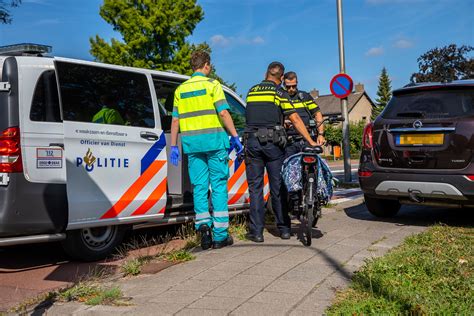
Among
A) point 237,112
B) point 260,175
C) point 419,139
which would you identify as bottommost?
point 260,175

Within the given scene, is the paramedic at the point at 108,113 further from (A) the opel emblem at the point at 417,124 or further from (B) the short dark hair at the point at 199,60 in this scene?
(A) the opel emblem at the point at 417,124

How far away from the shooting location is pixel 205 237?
5.43 meters

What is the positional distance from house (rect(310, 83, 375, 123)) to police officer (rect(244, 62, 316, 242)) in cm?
6329

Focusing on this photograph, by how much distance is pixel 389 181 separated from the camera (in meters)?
6.53

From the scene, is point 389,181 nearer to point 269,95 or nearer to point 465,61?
point 269,95

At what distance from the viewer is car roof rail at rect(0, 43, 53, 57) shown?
16.6 feet

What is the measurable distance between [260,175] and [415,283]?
2.35 metres

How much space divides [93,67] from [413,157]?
384 centimetres

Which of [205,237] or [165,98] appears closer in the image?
[205,237]

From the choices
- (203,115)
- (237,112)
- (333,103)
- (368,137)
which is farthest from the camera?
(333,103)

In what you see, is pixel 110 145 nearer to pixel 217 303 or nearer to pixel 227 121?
pixel 227 121

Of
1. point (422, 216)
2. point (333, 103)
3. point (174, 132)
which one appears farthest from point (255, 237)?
point (333, 103)

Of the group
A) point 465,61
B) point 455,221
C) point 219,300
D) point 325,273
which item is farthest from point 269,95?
point 465,61

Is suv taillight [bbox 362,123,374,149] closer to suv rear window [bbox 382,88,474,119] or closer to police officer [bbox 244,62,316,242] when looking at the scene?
suv rear window [bbox 382,88,474,119]
